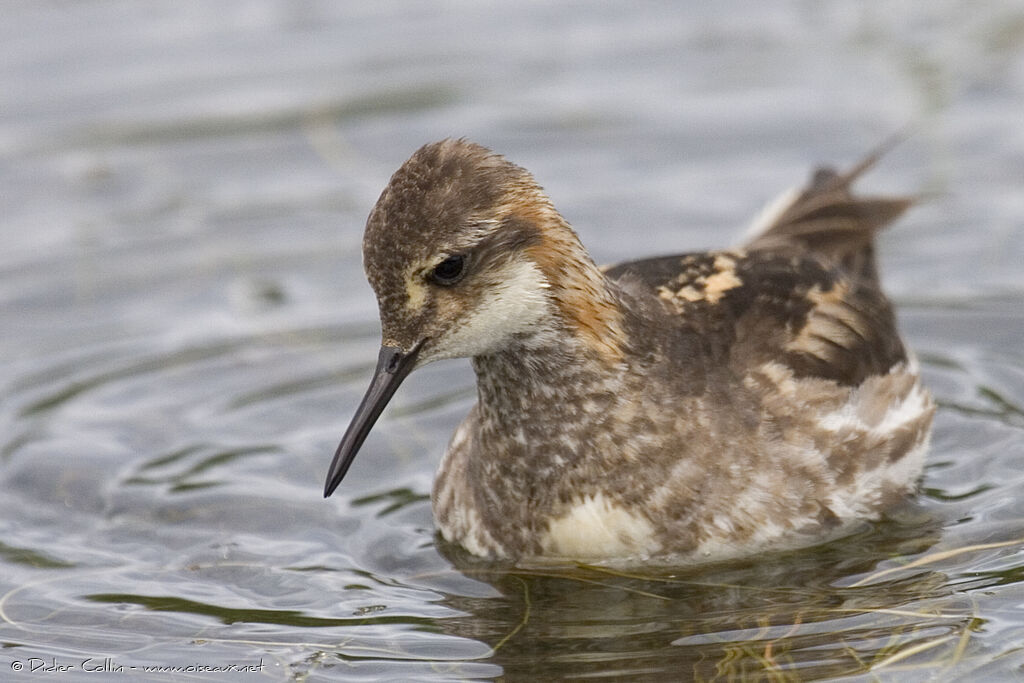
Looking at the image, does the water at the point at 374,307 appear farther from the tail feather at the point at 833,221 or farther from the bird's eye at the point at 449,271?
the bird's eye at the point at 449,271

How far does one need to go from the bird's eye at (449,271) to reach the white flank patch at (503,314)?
0.43ft

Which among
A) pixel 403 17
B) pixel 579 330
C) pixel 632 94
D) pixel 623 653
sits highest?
pixel 403 17

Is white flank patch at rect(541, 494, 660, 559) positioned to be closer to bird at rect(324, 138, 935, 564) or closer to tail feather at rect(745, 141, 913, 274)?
bird at rect(324, 138, 935, 564)

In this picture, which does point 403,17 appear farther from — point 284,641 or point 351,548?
point 284,641

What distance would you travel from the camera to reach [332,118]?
12859 millimetres

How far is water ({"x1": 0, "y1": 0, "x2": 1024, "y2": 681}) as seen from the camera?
702cm

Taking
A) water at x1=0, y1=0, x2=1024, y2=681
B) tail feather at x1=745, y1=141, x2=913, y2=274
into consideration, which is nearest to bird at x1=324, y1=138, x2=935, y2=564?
water at x1=0, y1=0, x2=1024, y2=681

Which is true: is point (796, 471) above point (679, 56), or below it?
below

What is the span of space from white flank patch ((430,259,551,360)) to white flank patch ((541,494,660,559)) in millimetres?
856

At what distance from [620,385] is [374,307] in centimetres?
343

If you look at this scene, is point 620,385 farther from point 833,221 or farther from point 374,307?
point 374,307

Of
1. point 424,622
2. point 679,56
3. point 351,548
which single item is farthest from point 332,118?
point 424,622

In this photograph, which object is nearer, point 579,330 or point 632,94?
point 579,330

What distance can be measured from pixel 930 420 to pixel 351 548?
9.41ft
